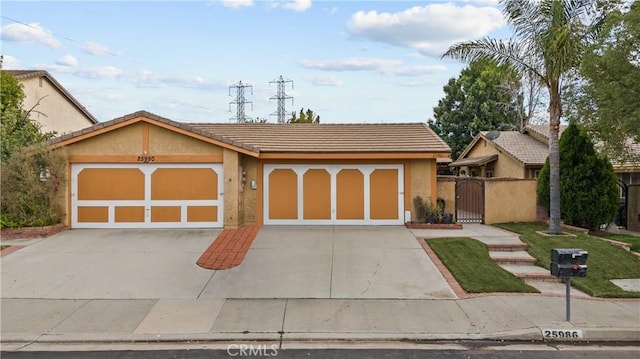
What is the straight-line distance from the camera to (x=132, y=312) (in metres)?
7.56

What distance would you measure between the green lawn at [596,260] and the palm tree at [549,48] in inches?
37.5

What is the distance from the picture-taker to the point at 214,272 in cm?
980

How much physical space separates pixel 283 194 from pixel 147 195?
168 inches

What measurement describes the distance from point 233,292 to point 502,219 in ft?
36.2

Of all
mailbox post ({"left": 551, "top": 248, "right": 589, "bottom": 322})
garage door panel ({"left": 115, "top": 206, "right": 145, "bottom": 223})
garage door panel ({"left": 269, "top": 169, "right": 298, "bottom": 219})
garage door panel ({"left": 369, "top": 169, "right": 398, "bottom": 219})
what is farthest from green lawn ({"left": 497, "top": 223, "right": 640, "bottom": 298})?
garage door panel ({"left": 115, "top": 206, "right": 145, "bottom": 223})

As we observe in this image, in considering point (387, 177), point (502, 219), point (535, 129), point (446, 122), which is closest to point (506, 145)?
point (535, 129)

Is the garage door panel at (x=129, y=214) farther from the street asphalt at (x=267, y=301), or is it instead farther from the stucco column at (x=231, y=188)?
the stucco column at (x=231, y=188)

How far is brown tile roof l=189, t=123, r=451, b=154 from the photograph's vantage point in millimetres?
14902

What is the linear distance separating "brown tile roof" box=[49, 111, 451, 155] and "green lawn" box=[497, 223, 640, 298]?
393cm

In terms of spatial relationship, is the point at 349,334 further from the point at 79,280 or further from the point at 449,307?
the point at 79,280

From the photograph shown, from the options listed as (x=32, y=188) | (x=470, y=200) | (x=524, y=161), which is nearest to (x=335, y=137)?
(x=470, y=200)

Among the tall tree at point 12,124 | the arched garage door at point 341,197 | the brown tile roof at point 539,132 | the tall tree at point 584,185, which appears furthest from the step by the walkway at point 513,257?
the tall tree at point 12,124

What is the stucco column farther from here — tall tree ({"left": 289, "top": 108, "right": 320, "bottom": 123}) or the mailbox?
tall tree ({"left": 289, "top": 108, "right": 320, "bottom": 123})

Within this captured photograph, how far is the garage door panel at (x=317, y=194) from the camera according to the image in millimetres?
15109
